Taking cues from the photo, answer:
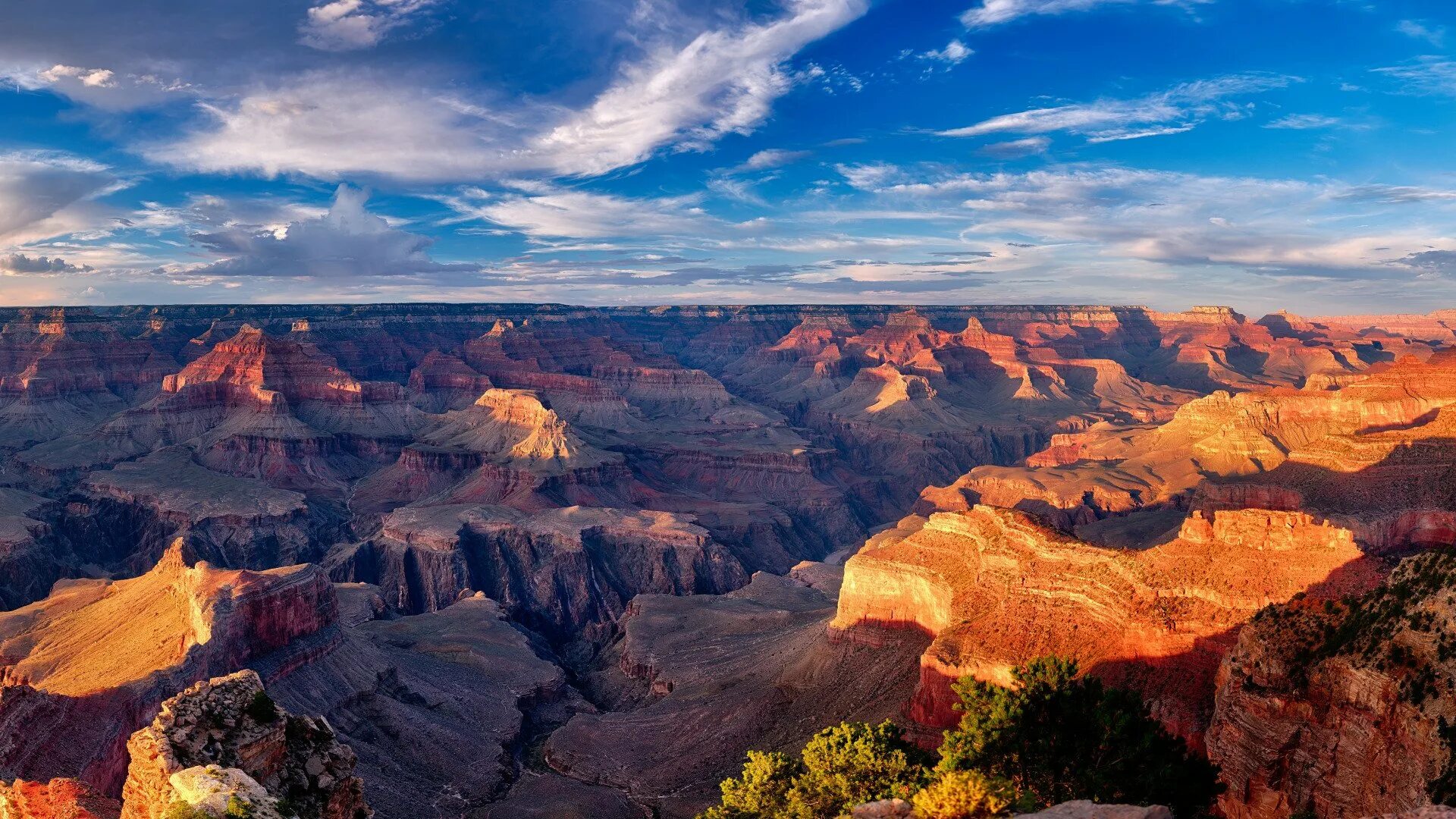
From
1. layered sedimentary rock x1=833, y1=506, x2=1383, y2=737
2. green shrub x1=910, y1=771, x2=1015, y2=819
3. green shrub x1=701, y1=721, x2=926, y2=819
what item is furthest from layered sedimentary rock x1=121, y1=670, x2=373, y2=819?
layered sedimentary rock x1=833, y1=506, x2=1383, y2=737

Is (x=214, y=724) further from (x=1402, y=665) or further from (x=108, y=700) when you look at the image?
(x=108, y=700)

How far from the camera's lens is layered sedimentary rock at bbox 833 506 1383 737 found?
46219 mm

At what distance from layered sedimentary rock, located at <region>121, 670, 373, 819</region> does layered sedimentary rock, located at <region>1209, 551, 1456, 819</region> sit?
2917 cm

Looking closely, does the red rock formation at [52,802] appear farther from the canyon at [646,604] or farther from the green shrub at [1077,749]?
the green shrub at [1077,749]

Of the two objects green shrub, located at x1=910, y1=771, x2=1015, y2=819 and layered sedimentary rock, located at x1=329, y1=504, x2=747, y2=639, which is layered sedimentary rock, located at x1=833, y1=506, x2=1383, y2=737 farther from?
layered sedimentary rock, located at x1=329, y1=504, x2=747, y2=639

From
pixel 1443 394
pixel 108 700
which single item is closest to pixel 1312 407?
pixel 1443 394

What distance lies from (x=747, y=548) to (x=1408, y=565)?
382ft

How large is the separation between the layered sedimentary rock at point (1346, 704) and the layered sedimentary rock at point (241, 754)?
2917cm

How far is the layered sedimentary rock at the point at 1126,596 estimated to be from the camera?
152 ft

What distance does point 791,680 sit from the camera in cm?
6794

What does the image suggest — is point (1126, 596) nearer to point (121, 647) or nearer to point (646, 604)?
point (646, 604)

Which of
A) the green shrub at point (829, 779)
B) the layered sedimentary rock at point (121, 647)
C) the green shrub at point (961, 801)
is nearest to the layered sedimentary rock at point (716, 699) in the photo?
the green shrub at point (829, 779)

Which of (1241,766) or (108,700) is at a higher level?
(1241,766)

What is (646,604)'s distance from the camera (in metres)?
102
